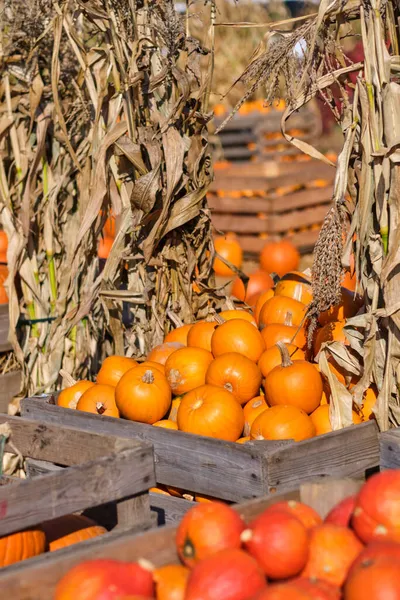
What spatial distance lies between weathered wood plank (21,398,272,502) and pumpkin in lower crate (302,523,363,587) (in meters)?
0.90

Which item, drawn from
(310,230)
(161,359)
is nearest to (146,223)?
(161,359)

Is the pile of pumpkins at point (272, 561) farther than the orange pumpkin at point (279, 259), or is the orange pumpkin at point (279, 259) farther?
the orange pumpkin at point (279, 259)

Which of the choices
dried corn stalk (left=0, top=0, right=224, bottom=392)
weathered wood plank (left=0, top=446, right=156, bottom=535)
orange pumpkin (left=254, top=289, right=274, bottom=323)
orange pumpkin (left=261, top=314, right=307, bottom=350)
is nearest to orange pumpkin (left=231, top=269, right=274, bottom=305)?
dried corn stalk (left=0, top=0, right=224, bottom=392)

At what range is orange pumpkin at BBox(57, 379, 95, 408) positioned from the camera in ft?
11.0

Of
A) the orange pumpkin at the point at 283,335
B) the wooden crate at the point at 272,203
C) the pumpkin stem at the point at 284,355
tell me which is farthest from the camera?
the wooden crate at the point at 272,203

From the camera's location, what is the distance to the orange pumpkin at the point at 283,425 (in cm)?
279

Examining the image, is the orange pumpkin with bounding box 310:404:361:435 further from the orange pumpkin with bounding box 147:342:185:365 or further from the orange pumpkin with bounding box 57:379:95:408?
the orange pumpkin with bounding box 57:379:95:408

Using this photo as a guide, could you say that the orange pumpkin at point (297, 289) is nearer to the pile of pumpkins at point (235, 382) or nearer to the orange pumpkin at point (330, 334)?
the pile of pumpkins at point (235, 382)

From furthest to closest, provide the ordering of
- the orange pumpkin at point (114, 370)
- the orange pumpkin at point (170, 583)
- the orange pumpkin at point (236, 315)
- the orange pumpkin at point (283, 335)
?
the orange pumpkin at point (236, 315) < the orange pumpkin at point (114, 370) < the orange pumpkin at point (283, 335) < the orange pumpkin at point (170, 583)

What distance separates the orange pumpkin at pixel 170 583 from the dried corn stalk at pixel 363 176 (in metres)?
1.28

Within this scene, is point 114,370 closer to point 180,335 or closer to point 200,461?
point 180,335

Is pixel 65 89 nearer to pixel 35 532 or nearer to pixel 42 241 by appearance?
pixel 42 241

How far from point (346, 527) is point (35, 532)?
96 centimetres

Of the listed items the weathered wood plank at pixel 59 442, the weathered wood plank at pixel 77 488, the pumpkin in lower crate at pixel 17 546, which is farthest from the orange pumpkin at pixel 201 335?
the pumpkin in lower crate at pixel 17 546
